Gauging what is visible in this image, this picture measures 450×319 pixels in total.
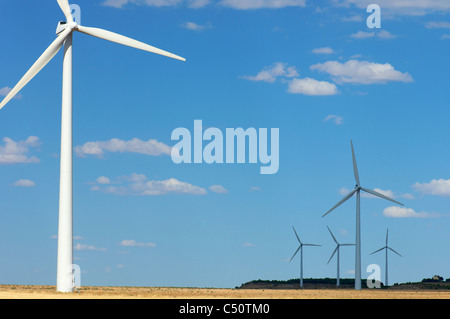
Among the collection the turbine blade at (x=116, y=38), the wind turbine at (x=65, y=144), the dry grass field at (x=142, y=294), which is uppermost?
the turbine blade at (x=116, y=38)

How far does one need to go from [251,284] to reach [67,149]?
129189 mm

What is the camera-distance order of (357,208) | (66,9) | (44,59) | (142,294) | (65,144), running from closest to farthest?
1. (65,144)
2. (142,294)
3. (44,59)
4. (66,9)
5. (357,208)

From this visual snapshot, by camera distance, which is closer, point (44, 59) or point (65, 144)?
point (65, 144)

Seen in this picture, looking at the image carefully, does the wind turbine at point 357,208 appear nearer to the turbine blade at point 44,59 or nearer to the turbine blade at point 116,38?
the turbine blade at point 116,38

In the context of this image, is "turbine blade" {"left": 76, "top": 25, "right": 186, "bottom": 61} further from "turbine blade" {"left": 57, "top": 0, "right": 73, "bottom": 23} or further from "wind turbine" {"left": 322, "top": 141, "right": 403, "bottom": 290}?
"wind turbine" {"left": 322, "top": 141, "right": 403, "bottom": 290}

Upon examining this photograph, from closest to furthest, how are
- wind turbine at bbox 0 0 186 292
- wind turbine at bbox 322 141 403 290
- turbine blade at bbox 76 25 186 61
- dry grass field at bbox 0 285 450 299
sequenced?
dry grass field at bbox 0 285 450 299, wind turbine at bbox 0 0 186 292, turbine blade at bbox 76 25 186 61, wind turbine at bbox 322 141 403 290

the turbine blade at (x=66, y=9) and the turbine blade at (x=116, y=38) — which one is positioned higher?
the turbine blade at (x=66, y=9)

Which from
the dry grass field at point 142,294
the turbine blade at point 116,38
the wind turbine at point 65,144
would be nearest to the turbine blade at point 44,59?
the wind turbine at point 65,144

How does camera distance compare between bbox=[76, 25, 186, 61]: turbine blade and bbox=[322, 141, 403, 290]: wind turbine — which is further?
bbox=[322, 141, 403, 290]: wind turbine

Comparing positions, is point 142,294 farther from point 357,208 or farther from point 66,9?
point 357,208

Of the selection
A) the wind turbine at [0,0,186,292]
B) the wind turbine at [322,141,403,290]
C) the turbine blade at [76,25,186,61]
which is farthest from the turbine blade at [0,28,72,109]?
the wind turbine at [322,141,403,290]

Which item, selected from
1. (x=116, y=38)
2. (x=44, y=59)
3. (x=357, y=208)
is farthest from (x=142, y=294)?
(x=357, y=208)

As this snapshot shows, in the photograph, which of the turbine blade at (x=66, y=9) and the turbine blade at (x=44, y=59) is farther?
the turbine blade at (x=66, y=9)
